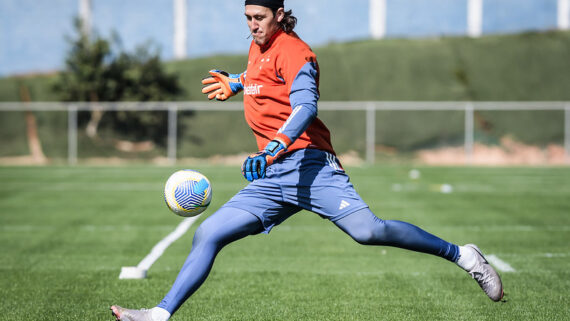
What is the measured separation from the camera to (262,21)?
4254mm

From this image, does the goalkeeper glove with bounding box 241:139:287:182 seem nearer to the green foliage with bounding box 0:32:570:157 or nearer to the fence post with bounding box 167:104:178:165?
the fence post with bounding box 167:104:178:165

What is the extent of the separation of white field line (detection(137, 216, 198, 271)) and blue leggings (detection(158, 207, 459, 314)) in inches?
91.5

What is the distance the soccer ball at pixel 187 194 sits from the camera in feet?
14.5

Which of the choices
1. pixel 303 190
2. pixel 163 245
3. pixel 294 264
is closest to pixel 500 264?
pixel 294 264

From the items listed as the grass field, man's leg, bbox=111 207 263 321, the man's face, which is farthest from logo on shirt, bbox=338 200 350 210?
the man's face

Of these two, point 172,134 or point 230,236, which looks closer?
point 230,236

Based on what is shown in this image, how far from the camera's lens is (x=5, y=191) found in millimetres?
14742

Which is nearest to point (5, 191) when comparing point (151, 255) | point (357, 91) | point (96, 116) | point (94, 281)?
point (151, 255)

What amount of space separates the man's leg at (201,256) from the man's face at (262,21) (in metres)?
1.18

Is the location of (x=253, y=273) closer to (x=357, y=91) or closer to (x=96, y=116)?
(x=96, y=116)

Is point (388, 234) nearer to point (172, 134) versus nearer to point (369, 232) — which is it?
point (369, 232)

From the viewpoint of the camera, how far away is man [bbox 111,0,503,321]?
4.03 meters

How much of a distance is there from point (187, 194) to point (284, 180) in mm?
702

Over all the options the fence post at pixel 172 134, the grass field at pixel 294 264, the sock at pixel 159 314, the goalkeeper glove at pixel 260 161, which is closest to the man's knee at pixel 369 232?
the goalkeeper glove at pixel 260 161
